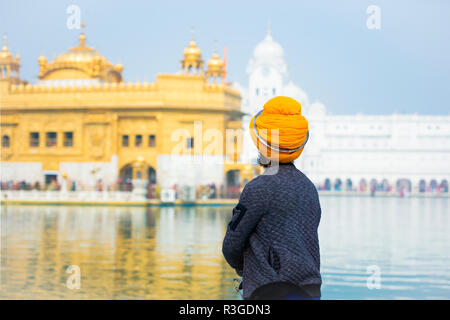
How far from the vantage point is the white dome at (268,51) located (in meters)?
62.4

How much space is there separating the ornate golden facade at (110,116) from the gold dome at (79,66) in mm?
81

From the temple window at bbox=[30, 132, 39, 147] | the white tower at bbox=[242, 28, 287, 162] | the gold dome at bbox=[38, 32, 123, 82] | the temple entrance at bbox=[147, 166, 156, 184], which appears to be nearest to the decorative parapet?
the gold dome at bbox=[38, 32, 123, 82]

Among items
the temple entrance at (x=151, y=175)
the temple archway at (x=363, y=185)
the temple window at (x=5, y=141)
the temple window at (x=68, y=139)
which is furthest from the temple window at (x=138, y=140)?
the temple archway at (x=363, y=185)

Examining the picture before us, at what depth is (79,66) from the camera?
3494 cm

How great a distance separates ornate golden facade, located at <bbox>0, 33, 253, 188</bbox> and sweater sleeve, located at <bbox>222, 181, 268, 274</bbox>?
95.5ft

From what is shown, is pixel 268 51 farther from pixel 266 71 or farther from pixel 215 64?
pixel 215 64

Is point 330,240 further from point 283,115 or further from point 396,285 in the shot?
point 283,115

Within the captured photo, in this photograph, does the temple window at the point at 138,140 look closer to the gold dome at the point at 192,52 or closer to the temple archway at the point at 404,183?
the gold dome at the point at 192,52

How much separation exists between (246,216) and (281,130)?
28 centimetres

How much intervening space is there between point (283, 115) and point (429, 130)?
66298 millimetres

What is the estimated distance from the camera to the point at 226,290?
28.5 ft

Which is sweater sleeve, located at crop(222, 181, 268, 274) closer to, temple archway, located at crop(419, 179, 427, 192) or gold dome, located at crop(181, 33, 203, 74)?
gold dome, located at crop(181, 33, 203, 74)

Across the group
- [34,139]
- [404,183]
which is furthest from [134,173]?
[404,183]

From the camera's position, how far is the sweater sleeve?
2225 millimetres
